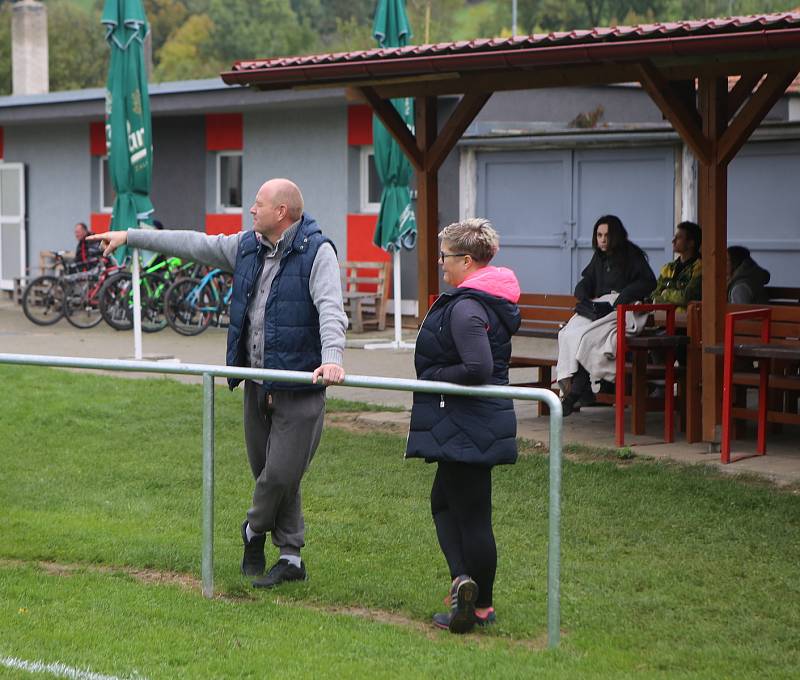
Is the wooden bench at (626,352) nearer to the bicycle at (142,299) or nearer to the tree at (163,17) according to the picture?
the bicycle at (142,299)

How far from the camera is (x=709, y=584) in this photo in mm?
6367

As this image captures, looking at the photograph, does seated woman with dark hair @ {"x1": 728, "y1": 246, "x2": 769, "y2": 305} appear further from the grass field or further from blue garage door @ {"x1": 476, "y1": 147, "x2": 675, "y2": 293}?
blue garage door @ {"x1": 476, "y1": 147, "x2": 675, "y2": 293}

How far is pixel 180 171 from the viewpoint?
897 inches

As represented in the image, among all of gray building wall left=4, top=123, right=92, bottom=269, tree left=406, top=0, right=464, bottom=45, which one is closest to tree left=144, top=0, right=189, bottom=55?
tree left=406, top=0, right=464, bottom=45

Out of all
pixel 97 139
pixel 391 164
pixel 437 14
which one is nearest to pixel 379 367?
pixel 391 164

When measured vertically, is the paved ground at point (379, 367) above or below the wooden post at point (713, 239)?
below

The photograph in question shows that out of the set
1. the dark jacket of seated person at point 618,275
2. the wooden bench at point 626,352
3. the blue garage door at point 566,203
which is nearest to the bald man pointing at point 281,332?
the wooden bench at point 626,352

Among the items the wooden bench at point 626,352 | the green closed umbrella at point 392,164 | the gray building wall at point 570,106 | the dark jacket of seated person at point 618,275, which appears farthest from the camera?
the gray building wall at point 570,106

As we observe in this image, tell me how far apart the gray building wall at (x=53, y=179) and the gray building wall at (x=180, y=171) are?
1.88m

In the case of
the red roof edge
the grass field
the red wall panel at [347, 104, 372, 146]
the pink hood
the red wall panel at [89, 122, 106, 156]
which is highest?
the red wall panel at [89, 122, 106, 156]

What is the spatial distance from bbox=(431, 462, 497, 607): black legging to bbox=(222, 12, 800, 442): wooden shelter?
3928mm

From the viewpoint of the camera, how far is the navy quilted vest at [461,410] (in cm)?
556

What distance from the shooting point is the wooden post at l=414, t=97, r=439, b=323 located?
37.4 feet

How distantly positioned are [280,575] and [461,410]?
4.36ft
